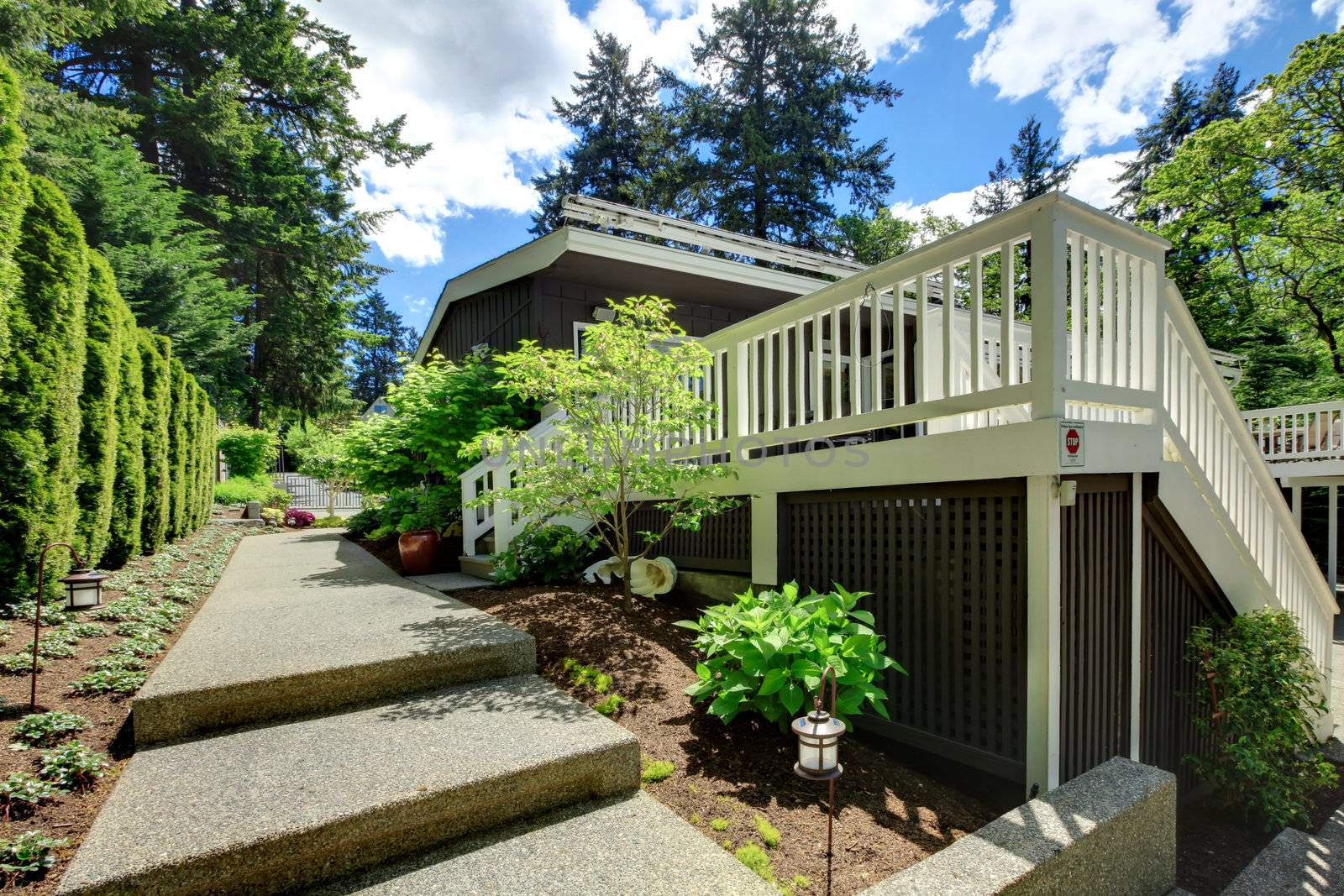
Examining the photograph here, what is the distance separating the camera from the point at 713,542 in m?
4.27

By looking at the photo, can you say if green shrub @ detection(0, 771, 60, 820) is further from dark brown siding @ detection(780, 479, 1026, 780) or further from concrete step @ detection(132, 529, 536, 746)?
dark brown siding @ detection(780, 479, 1026, 780)

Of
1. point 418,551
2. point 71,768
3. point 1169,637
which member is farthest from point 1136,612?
point 418,551

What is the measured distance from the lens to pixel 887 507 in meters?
3.00

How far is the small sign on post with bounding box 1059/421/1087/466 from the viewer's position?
2318 millimetres

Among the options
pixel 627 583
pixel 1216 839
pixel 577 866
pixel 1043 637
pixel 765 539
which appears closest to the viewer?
pixel 577 866

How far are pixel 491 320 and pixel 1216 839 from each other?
8979 mm

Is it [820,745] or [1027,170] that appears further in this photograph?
[1027,170]

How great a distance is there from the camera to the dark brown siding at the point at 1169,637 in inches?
116

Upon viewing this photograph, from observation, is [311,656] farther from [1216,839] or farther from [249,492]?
[249,492]

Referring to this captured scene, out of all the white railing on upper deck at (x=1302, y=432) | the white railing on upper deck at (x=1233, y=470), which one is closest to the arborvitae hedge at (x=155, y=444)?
the white railing on upper deck at (x=1233, y=470)

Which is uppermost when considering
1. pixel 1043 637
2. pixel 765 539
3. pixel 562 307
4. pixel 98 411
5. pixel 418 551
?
pixel 562 307

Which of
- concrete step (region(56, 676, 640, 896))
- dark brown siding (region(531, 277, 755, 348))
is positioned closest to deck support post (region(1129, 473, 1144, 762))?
concrete step (region(56, 676, 640, 896))

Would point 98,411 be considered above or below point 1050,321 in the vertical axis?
below

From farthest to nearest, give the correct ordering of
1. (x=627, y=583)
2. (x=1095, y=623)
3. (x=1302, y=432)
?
(x=1302, y=432) < (x=627, y=583) < (x=1095, y=623)
